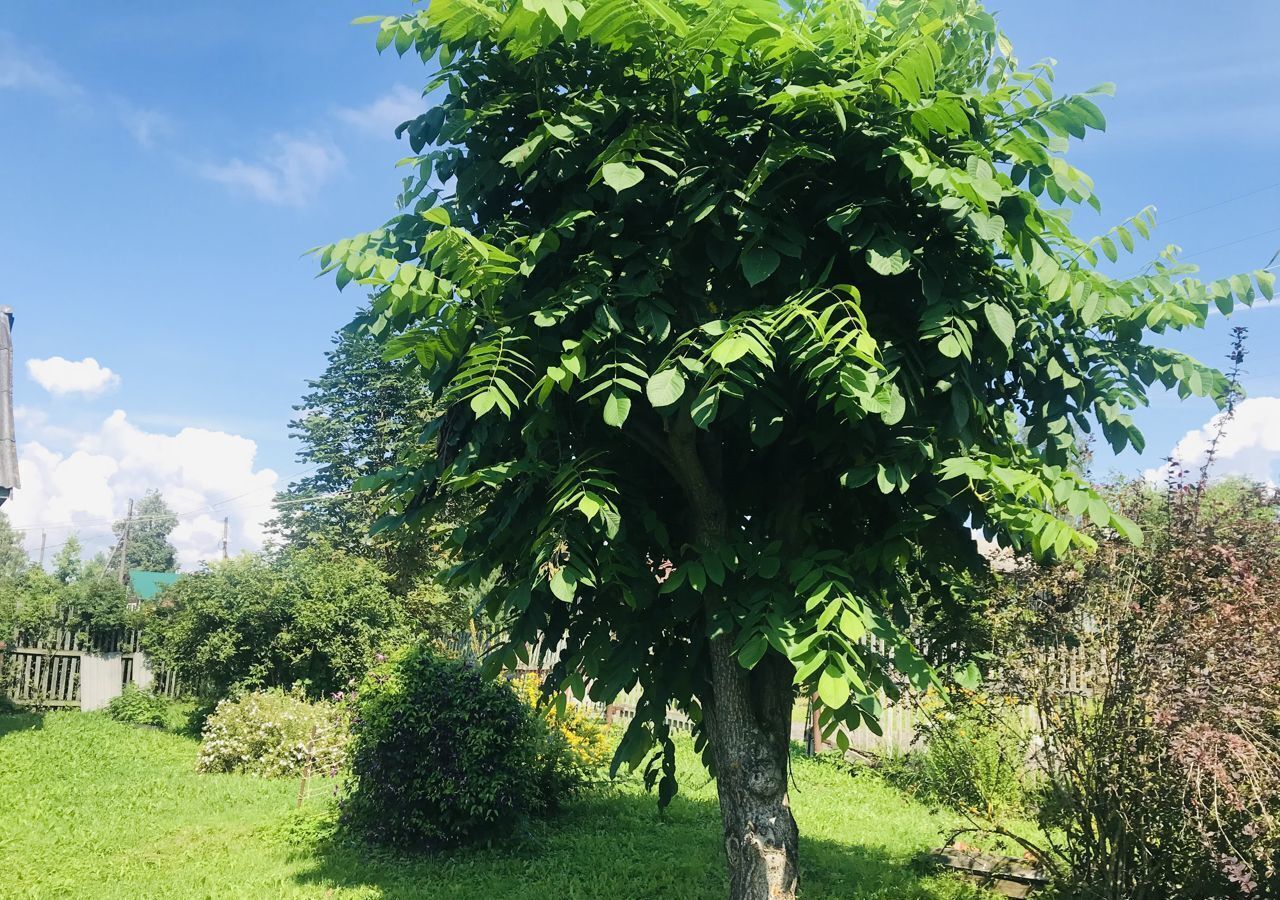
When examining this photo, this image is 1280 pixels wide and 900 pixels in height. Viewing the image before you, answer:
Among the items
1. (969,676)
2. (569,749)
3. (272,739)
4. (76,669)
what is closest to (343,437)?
(76,669)

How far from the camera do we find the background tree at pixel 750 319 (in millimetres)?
3574

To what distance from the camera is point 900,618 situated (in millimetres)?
5086

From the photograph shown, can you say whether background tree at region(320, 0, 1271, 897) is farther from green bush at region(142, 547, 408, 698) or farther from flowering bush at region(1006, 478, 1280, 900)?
green bush at region(142, 547, 408, 698)

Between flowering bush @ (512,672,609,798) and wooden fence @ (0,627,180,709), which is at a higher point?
wooden fence @ (0,627,180,709)

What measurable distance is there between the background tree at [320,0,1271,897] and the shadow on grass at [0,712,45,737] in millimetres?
14406

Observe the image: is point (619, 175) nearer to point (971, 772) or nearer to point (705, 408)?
point (705, 408)

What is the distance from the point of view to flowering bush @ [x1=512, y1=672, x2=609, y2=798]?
356 inches

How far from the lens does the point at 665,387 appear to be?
3.48 meters

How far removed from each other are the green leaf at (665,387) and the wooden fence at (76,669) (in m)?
18.0

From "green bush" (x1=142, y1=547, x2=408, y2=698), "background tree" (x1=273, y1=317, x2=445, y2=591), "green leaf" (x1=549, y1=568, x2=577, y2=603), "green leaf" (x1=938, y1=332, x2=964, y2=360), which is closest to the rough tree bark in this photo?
"green leaf" (x1=549, y1=568, x2=577, y2=603)

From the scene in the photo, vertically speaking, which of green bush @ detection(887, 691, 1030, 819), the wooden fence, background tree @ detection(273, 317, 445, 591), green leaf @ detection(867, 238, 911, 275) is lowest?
green bush @ detection(887, 691, 1030, 819)

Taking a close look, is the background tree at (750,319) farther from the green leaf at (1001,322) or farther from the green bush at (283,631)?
the green bush at (283,631)

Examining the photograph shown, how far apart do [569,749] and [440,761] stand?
1637mm

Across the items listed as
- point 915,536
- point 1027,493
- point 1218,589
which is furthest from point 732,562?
point 1218,589
